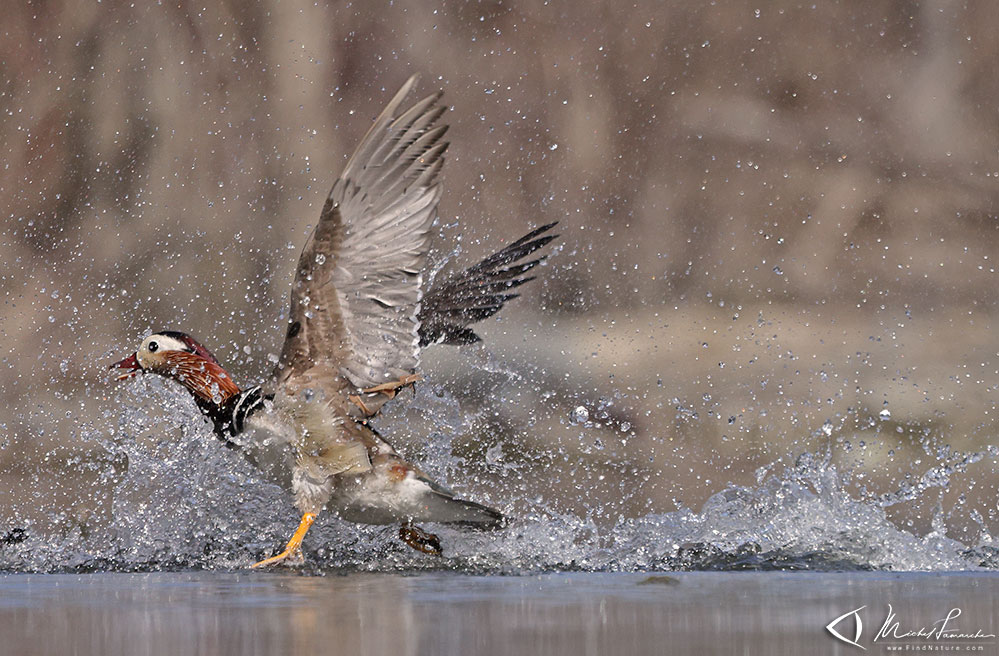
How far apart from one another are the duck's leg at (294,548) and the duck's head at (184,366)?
497 mm

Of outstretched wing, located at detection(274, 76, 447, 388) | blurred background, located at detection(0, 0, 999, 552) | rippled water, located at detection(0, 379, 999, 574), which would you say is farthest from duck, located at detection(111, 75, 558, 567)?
blurred background, located at detection(0, 0, 999, 552)

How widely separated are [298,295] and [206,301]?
12.8 feet

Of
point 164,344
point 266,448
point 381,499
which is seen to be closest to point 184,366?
point 164,344

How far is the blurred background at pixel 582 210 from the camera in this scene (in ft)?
25.8

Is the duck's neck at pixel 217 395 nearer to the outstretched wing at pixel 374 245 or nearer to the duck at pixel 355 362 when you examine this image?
the duck at pixel 355 362

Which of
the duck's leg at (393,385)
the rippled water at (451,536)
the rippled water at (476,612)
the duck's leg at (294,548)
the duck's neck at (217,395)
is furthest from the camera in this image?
the duck's leg at (393,385)

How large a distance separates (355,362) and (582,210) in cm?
407

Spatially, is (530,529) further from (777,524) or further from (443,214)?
(443,214)

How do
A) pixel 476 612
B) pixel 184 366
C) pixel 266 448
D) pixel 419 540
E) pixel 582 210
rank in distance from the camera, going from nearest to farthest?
pixel 476 612 < pixel 266 448 < pixel 419 540 < pixel 184 366 < pixel 582 210

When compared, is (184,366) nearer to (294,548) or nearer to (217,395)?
(217,395)

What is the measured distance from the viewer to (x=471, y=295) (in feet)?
18.1

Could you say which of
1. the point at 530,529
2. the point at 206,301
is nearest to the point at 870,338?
the point at 206,301

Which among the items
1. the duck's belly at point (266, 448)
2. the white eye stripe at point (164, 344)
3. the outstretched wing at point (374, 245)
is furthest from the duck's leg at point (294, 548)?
the white eye stripe at point (164, 344)

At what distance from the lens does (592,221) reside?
8.61 metres
